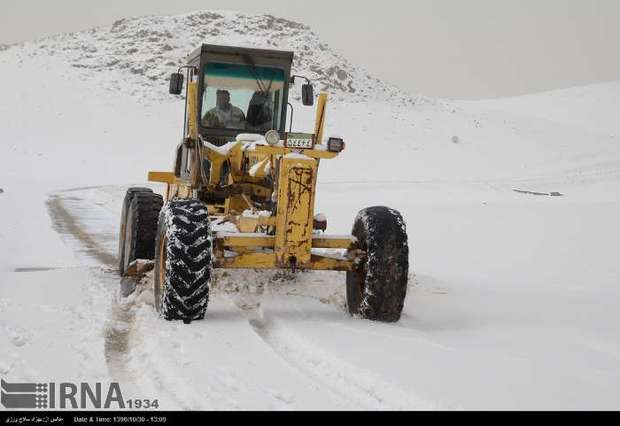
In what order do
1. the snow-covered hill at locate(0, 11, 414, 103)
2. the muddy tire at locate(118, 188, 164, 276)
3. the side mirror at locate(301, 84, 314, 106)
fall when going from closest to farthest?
the side mirror at locate(301, 84, 314, 106), the muddy tire at locate(118, 188, 164, 276), the snow-covered hill at locate(0, 11, 414, 103)

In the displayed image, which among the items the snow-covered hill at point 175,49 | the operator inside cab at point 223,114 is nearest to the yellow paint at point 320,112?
the operator inside cab at point 223,114

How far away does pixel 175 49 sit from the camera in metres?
55.3

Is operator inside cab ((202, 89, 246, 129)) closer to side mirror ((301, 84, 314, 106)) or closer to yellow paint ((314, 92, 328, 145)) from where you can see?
side mirror ((301, 84, 314, 106))

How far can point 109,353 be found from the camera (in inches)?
226

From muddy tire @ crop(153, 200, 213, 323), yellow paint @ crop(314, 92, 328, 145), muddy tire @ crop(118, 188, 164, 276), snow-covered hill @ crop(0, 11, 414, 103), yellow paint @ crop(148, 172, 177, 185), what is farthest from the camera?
snow-covered hill @ crop(0, 11, 414, 103)

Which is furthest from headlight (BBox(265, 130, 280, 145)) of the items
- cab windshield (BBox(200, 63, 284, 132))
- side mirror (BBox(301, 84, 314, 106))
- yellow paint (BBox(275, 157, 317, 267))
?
cab windshield (BBox(200, 63, 284, 132))

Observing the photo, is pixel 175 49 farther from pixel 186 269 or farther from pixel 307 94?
pixel 186 269

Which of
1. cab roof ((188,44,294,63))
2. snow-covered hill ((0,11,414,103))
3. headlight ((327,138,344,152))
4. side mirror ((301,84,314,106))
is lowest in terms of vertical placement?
headlight ((327,138,344,152))

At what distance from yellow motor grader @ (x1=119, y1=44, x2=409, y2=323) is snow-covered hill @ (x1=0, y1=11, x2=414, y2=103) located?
41.1 m

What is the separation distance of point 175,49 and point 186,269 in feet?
167

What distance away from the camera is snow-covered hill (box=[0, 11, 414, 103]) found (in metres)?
52.8

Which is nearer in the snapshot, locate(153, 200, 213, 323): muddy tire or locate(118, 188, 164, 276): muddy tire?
locate(153, 200, 213, 323): muddy tire

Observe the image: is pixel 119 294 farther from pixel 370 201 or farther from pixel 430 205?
pixel 370 201

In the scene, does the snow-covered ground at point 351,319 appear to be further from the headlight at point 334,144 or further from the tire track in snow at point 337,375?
the headlight at point 334,144
